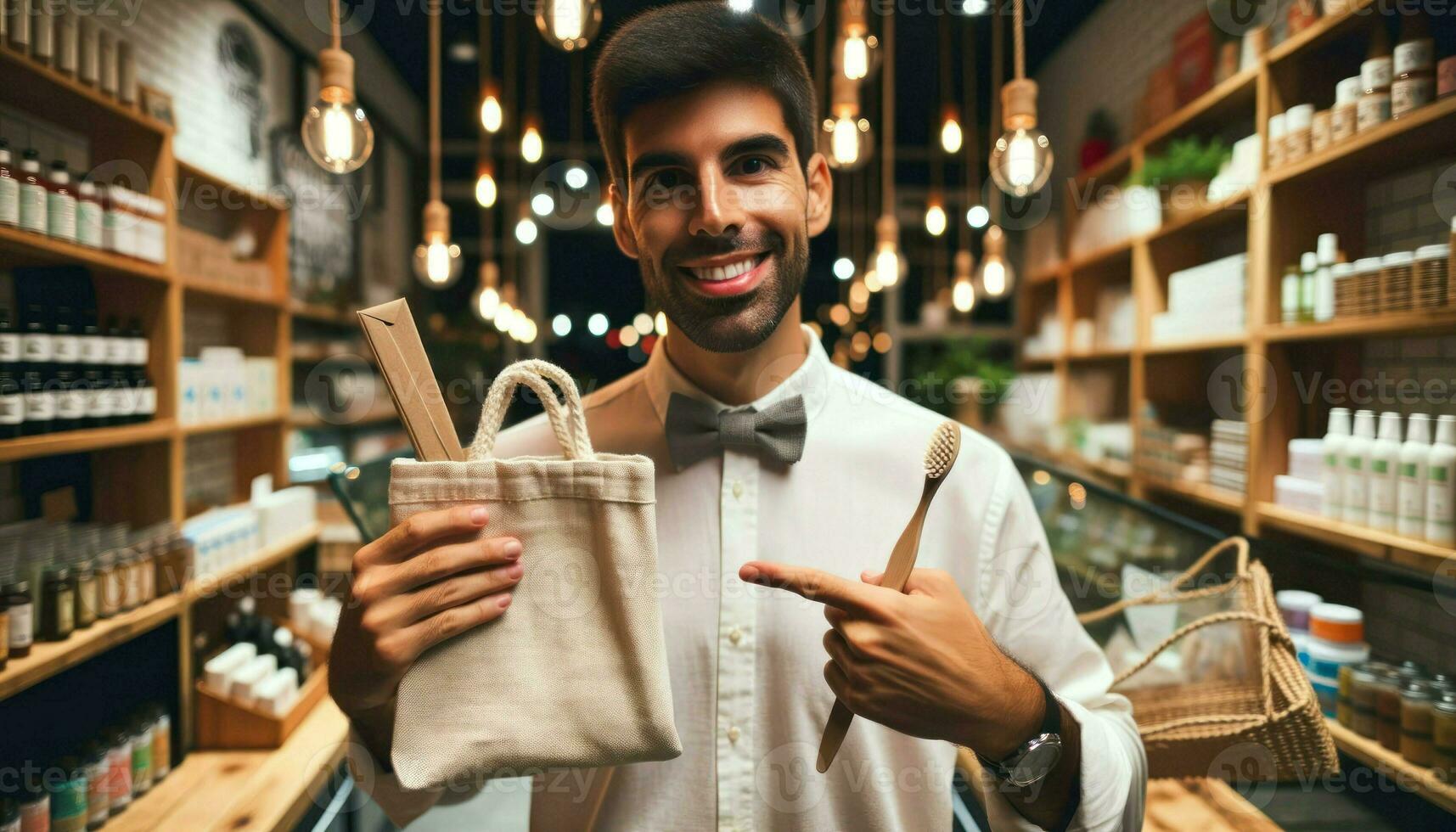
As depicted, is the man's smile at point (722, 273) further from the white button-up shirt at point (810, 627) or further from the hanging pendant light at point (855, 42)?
the hanging pendant light at point (855, 42)

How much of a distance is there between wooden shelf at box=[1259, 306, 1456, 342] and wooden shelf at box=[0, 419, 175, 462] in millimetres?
3448

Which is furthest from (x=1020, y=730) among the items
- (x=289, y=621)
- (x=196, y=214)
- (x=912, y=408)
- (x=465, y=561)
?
(x=196, y=214)

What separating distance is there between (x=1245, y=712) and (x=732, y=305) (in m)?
1.47

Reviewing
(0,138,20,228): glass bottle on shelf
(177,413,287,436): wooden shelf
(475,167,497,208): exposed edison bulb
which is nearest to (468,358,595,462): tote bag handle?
(0,138,20,228): glass bottle on shelf

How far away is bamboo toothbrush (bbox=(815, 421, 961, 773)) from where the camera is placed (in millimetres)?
835

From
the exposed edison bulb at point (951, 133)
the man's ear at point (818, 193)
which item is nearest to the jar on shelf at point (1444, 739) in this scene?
the man's ear at point (818, 193)

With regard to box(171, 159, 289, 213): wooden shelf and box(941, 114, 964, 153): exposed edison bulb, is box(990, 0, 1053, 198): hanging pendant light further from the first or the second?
box(171, 159, 289, 213): wooden shelf

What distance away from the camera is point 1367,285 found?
2.18m

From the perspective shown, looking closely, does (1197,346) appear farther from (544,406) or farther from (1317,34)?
(544,406)

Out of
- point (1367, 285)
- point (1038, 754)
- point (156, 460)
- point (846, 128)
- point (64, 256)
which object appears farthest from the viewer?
point (156, 460)

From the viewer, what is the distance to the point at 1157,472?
3.70m

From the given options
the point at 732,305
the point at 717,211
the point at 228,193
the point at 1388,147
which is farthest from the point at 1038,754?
the point at 228,193

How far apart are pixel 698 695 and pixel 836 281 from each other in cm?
929

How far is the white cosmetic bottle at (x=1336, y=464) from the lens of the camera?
89.8 inches
